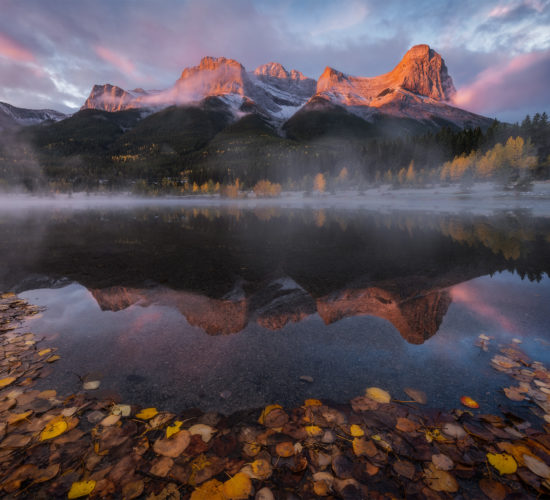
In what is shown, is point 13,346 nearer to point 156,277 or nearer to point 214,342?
point 214,342

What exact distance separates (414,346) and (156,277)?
10055 mm

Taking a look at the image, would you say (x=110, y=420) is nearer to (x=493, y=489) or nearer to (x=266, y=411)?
(x=266, y=411)

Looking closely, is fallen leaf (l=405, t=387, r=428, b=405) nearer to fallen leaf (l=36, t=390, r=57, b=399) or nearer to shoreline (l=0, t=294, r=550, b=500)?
shoreline (l=0, t=294, r=550, b=500)

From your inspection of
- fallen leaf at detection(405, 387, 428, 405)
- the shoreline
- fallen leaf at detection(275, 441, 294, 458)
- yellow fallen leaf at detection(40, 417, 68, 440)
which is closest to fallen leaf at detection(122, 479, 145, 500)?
the shoreline

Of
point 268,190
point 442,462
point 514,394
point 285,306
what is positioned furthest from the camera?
point 268,190

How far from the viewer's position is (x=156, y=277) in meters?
11.6

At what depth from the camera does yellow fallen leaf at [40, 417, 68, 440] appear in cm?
374

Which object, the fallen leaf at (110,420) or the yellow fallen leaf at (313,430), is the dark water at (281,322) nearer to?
the fallen leaf at (110,420)

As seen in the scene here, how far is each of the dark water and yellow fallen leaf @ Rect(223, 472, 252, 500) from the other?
1.28m

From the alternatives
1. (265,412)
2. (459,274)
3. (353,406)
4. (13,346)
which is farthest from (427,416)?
(459,274)

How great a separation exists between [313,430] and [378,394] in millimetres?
1540

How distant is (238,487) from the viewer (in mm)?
3098

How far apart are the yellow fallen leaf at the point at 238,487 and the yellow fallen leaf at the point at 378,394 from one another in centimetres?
252

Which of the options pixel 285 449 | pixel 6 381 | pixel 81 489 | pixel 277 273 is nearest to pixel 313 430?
pixel 285 449
